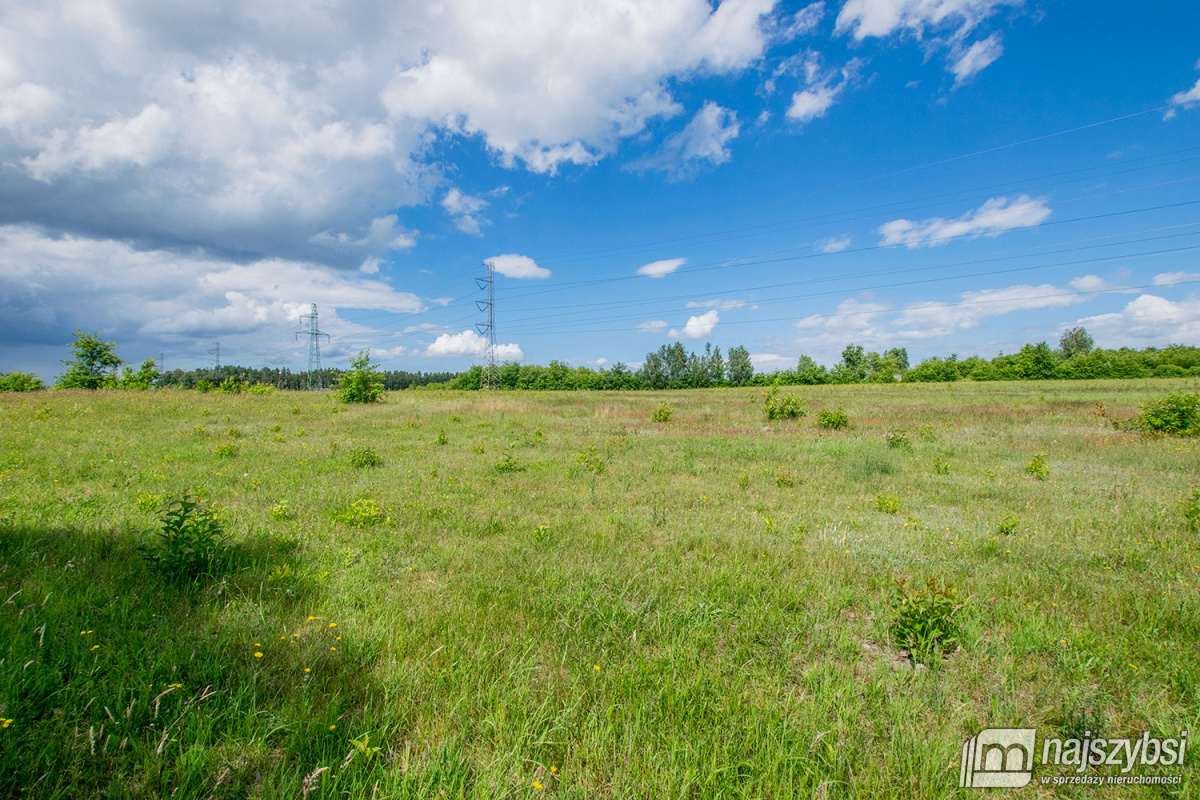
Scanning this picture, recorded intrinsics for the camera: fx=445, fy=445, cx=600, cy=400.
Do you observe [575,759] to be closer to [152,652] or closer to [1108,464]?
[152,652]

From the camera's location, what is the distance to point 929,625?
13.2 feet

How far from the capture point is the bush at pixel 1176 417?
1662cm

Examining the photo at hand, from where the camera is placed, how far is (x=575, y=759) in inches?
110

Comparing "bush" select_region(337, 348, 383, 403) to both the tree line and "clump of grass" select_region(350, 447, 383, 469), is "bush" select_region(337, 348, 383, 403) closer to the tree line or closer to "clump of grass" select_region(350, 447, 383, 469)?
the tree line

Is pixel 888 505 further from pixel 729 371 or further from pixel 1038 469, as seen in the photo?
pixel 729 371

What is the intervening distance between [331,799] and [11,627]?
131 inches

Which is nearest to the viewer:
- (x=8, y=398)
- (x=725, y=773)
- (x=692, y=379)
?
(x=725, y=773)

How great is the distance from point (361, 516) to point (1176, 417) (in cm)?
2757

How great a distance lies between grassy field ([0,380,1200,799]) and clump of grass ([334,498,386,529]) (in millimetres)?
43

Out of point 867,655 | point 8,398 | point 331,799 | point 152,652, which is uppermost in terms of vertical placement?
point 8,398

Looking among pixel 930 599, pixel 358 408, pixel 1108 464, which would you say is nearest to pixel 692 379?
pixel 358 408

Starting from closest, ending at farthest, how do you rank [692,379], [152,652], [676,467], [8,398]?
[152,652]
[676,467]
[8,398]
[692,379]

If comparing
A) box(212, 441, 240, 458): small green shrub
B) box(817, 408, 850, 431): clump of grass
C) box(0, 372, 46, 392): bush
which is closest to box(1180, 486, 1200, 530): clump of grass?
box(817, 408, 850, 431): clump of grass

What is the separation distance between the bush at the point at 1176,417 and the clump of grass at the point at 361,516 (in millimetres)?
26861
